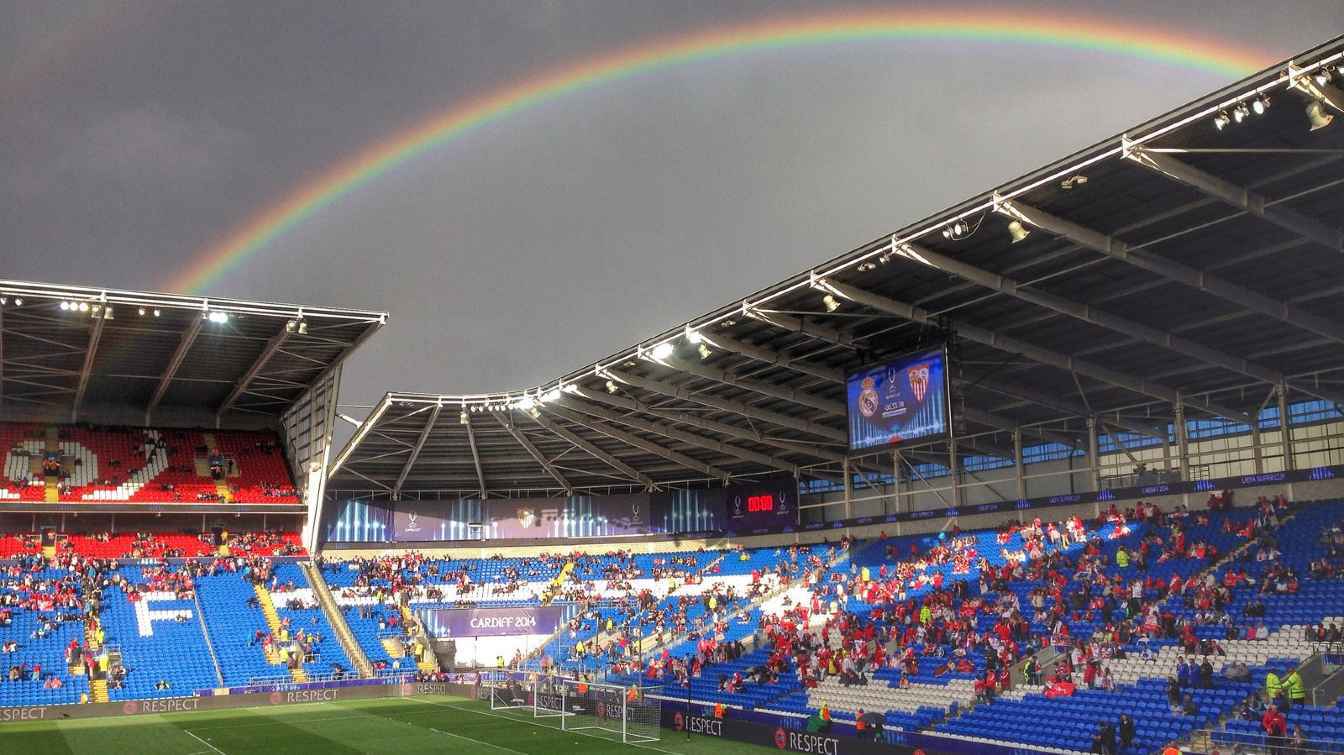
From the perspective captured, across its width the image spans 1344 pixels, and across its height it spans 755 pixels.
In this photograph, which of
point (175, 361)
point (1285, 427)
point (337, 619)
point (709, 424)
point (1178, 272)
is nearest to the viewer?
point (1178, 272)

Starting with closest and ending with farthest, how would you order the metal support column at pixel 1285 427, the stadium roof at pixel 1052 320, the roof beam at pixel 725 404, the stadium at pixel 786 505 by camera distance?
the stadium roof at pixel 1052 320 → the stadium at pixel 786 505 → the metal support column at pixel 1285 427 → the roof beam at pixel 725 404

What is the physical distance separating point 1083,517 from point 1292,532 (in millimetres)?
10406

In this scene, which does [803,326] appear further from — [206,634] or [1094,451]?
[206,634]

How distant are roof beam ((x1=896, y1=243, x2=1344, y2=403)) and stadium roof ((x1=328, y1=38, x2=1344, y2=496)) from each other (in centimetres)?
9

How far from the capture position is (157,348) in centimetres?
5222

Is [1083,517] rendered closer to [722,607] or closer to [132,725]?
[722,607]

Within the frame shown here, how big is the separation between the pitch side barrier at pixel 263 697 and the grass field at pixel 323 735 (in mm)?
1299

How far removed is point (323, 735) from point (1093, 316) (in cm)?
2716

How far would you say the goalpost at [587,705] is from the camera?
35.2 meters

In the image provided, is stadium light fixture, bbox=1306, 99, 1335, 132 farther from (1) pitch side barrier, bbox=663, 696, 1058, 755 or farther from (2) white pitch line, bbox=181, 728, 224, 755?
(2) white pitch line, bbox=181, 728, 224, 755

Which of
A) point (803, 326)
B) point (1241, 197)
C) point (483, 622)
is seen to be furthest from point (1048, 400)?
point (483, 622)

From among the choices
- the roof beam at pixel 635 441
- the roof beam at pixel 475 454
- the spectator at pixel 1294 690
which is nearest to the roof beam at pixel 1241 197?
the spectator at pixel 1294 690

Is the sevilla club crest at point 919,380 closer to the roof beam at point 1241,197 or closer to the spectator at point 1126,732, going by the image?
the roof beam at point 1241,197

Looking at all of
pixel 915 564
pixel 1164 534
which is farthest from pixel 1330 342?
pixel 915 564
